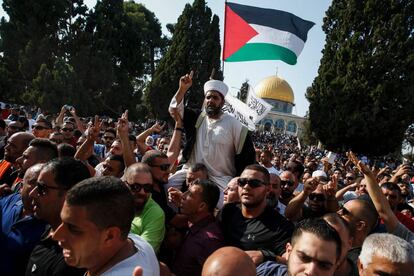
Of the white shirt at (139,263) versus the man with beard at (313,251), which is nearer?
the white shirt at (139,263)

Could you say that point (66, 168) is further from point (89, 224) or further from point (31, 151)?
point (31, 151)

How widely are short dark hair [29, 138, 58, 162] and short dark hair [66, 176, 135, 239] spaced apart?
1959 millimetres

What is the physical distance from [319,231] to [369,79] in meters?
22.9

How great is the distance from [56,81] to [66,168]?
24.2 meters

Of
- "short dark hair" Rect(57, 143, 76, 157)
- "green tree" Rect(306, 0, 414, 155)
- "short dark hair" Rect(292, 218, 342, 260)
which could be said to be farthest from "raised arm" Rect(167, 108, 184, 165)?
"green tree" Rect(306, 0, 414, 155)

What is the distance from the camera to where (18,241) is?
2.34 m

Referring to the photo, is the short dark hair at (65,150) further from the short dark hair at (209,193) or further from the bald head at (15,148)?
the short dark hair at (209,193)

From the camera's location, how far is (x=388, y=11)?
74.9 ft

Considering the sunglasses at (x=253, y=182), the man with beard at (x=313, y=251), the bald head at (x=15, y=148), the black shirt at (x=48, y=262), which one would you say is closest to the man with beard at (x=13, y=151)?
the bald head at (x=15, y=148)

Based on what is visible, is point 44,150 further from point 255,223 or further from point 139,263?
point 139,263

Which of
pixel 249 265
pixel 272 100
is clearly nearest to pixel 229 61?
pixel 249 265

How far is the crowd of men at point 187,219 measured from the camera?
1638 millimetres

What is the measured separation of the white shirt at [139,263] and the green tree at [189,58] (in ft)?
101

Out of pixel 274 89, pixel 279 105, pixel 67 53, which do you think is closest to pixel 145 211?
pixel 67 53
